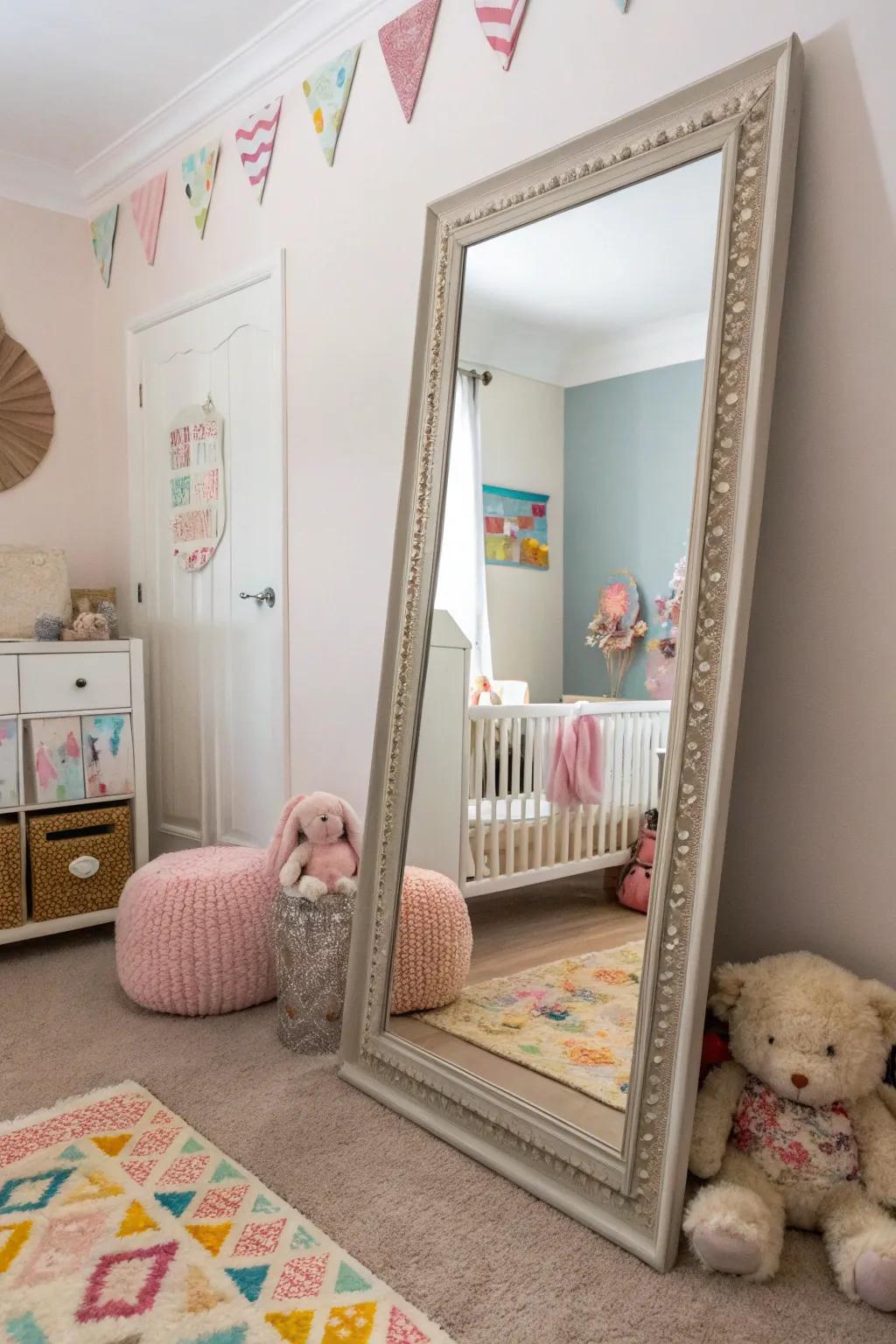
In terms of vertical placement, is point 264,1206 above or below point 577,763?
below

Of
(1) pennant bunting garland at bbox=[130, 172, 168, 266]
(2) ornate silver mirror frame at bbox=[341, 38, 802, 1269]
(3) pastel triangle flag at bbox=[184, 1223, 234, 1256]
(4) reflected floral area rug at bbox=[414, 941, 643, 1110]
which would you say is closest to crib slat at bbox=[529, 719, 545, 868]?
(4) reflected floral area rug at bbox=[414, 941, 643, 1110]

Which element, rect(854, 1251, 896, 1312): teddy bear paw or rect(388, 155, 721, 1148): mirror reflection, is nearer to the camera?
rect(854, 1251, 896, 1312): teddy bear paw

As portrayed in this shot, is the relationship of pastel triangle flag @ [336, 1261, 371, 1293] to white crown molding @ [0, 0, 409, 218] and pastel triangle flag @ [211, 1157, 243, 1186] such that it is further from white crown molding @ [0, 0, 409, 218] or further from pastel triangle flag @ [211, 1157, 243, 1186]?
white crown molding @ [0, 0, 409, 218]

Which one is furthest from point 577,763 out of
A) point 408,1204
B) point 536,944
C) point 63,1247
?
point 63,1247

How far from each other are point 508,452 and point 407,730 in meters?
0.58

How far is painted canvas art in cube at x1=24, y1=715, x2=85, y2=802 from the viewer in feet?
9.14

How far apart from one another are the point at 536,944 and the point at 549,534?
2.46ft

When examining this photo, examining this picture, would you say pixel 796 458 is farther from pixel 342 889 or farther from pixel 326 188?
pixel 326 188

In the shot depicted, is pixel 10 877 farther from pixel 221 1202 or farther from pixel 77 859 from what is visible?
pixel 221 1202

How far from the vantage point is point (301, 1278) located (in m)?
1.39

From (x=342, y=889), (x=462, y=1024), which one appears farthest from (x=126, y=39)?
(x=462, y=1024)

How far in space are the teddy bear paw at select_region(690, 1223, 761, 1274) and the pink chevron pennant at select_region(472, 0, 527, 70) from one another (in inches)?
85.5

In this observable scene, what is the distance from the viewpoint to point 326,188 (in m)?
2.59

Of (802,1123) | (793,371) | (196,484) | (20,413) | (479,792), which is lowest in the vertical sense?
(802,1123)
